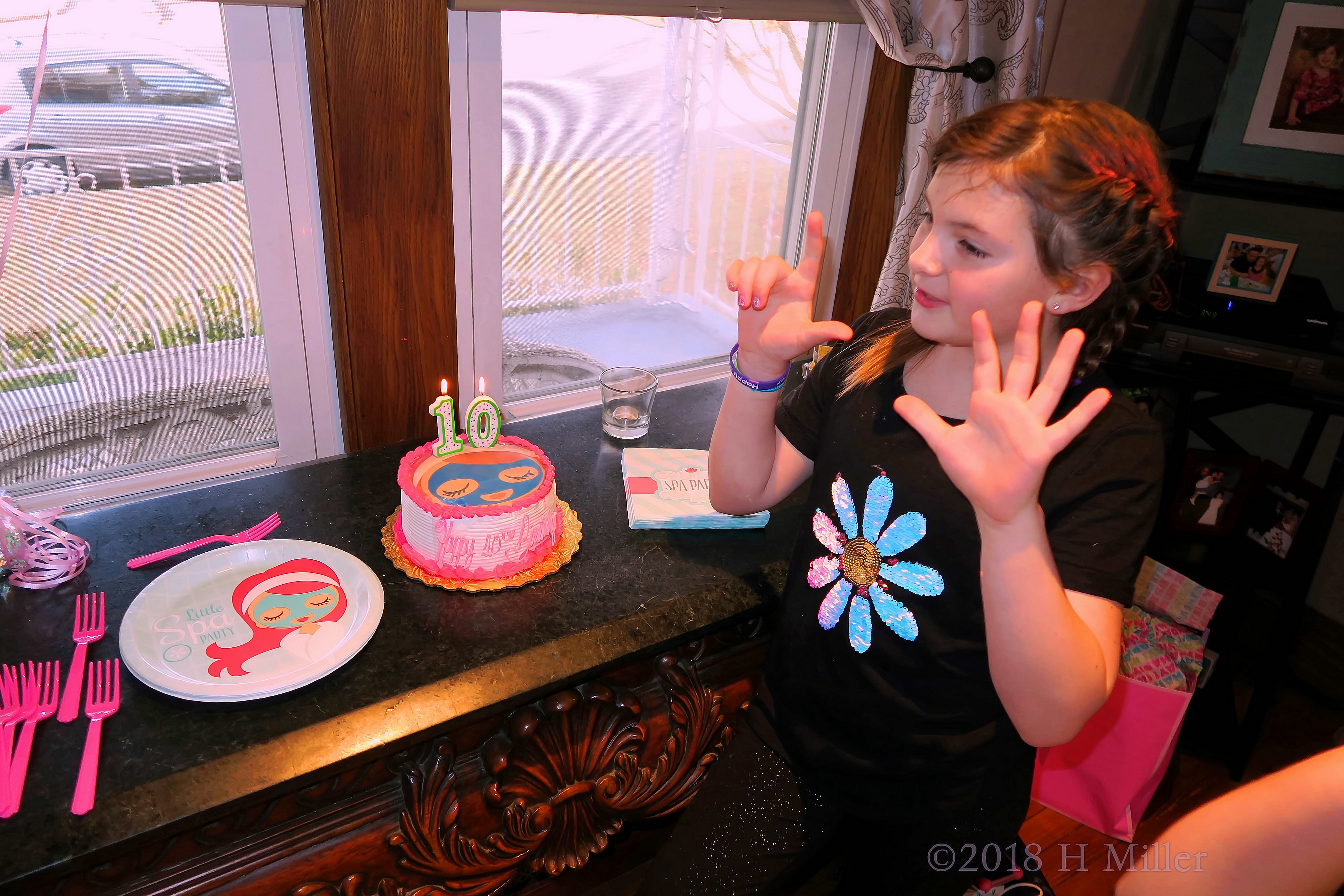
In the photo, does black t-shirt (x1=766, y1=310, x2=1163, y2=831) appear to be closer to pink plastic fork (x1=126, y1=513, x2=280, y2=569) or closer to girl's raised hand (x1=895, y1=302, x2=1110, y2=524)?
girl's raised hand (x1=895, y1=302, x2=1110, y2=524)

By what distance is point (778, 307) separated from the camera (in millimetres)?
1085

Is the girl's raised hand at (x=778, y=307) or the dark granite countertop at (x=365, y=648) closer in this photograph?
the dark granite countertop at (x=365, y=648)

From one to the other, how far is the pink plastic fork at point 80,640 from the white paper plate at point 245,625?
38 millimetres

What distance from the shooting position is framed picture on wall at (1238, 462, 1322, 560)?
1834 mm

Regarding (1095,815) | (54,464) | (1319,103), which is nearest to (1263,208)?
(1319,103)

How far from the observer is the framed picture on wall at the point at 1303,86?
1.67m

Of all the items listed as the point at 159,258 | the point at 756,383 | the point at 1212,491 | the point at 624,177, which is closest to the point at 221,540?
the point at 159,258

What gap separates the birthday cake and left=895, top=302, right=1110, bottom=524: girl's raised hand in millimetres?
573

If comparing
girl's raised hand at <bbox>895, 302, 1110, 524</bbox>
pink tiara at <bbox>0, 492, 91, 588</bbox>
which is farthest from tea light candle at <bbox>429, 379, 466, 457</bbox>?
girl's raised hand at <bbox>895, 302, 1110, 524</bbox>

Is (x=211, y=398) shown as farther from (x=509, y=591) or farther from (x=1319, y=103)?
(x=1319, y=103)

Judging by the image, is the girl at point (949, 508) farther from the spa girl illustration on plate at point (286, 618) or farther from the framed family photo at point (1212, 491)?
the framed family photo at point (1212, 491)

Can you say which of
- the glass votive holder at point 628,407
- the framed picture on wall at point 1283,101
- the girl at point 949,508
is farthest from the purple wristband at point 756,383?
the framed picture on wall at point 1283,101

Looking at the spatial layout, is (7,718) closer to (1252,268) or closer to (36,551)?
(36,551)

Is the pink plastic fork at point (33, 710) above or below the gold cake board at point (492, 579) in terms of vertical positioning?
below
